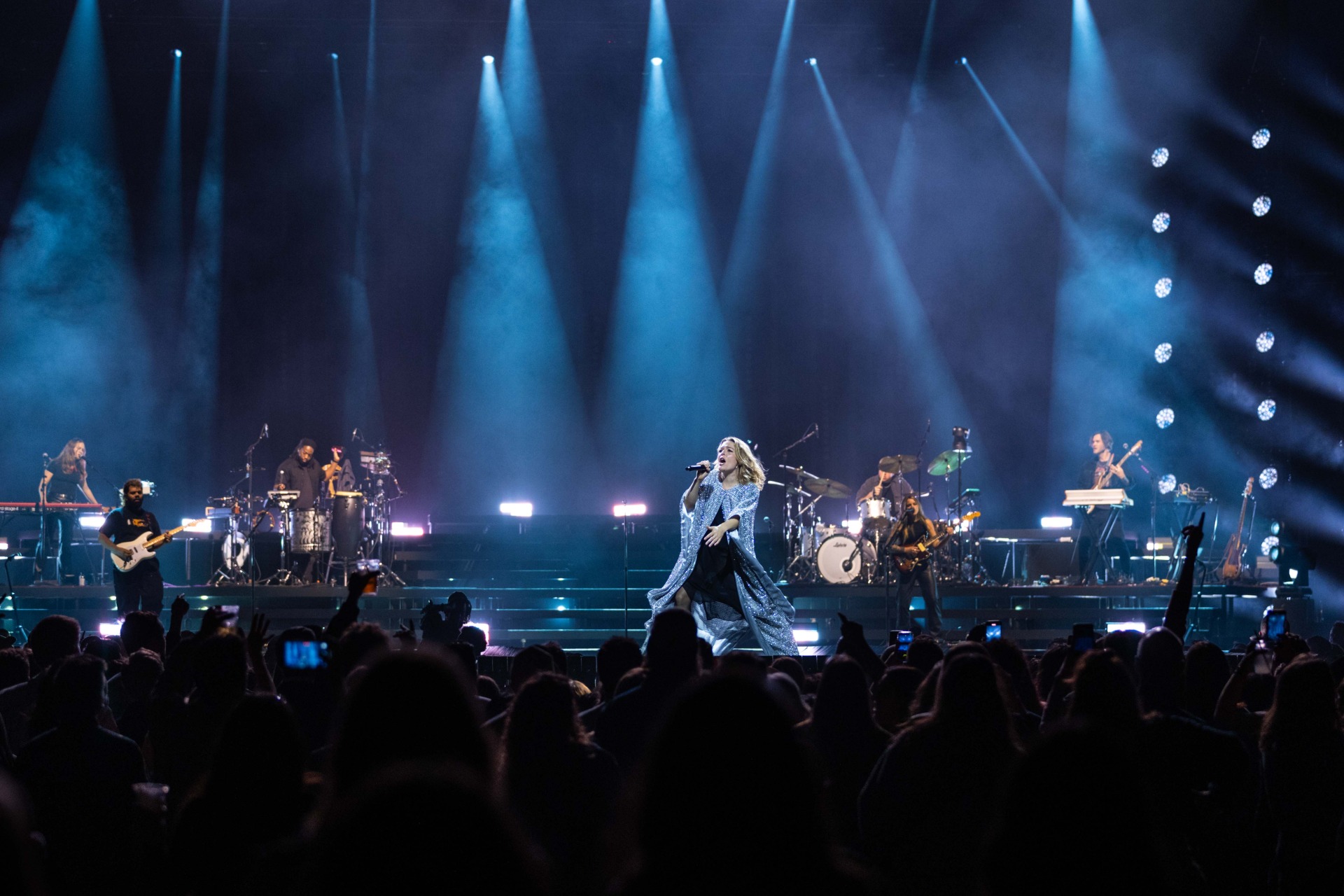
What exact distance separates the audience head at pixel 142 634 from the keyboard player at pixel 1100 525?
41.0 ft

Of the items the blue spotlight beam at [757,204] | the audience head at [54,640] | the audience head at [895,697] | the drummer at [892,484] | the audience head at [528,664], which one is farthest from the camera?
the blue spotlight beam at [757,204]

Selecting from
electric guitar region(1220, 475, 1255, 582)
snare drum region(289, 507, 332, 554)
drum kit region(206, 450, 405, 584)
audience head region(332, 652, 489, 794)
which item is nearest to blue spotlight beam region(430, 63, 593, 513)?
Result: drum kit region(206, 450, 405, 584)

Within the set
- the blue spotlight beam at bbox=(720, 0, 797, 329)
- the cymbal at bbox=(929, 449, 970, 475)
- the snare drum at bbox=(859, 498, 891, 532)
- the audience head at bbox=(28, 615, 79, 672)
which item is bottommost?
the audience head at bbox=(28, 615, 79, 672)

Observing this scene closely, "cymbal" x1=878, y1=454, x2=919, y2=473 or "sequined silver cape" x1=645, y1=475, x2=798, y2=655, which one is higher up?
"cymbal" x1=878, y1=454, x2=919, y2=473

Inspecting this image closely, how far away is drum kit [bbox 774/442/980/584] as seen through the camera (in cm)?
1448

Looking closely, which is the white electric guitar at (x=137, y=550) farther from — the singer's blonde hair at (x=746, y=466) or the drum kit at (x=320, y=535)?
the singer's blonde hair at (x=746, y=466)

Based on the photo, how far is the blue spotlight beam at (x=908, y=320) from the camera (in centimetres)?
2056

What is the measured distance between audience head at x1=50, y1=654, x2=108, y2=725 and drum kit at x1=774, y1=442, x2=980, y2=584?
1106 cm

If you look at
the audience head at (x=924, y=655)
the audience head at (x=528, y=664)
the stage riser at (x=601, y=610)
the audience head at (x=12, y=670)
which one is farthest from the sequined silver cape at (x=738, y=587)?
the audience head at (x=12, y=670)

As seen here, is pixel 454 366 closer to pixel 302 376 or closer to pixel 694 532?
pixel 302 376

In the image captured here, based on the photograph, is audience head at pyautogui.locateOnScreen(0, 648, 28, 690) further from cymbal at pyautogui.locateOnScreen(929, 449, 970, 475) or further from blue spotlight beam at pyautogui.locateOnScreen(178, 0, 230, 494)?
blue spotlight beam at pyautogui.locateOnScreen(178, 0, 230, 494)

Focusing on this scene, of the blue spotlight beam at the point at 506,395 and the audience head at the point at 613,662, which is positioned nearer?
the audience head at the point at 613,662

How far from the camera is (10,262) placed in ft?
62.5

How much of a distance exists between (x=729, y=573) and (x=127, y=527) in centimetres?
659
